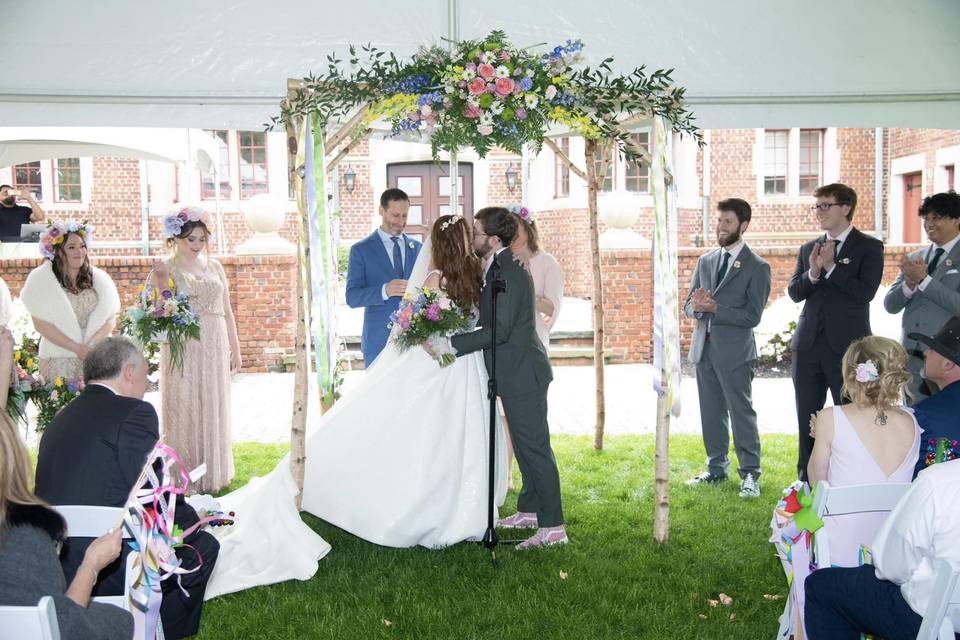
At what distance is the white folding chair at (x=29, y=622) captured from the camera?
2.17 metres

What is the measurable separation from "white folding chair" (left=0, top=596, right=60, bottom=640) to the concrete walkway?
18.6 feet

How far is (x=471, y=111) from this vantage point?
4.94m

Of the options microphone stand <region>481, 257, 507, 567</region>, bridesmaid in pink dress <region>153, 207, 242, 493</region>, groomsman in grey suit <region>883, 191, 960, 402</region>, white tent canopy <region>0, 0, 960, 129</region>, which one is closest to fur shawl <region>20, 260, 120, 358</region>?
bridesmaid in pink dress <region>153, 207, 242, 493</region>

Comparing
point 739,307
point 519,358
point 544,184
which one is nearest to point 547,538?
point 519,358

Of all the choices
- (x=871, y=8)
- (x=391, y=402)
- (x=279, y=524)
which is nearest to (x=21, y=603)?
(x=279, y=524)

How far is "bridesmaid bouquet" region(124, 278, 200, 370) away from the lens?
625 cm

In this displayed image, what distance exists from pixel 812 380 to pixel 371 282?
3.25 meters

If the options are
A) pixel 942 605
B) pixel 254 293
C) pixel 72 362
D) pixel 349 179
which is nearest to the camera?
pixel 942 605

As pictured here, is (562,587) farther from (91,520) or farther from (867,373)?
(91,520)

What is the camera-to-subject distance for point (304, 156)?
543 centimetres

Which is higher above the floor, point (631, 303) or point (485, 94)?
point (485, 94)

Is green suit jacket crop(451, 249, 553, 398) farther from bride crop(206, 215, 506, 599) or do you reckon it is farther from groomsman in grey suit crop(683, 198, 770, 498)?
groomsman in grey suit crop(683, 198, 770, 498)

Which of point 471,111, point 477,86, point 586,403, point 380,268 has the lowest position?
point 586,403

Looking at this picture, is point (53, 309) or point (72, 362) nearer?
point (53, 309)
